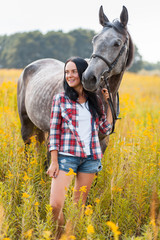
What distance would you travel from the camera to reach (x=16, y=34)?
38625mm

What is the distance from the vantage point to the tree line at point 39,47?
32219 mm

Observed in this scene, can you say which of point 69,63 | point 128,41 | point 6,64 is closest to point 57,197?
point 69,63

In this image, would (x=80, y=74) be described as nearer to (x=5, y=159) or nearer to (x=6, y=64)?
(x=5, y=159)

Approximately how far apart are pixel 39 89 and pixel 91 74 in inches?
64.1

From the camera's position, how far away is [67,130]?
197 centimetres

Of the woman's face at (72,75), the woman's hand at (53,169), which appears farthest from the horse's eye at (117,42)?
the woman's hand at (53,169)

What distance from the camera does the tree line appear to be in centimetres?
3222

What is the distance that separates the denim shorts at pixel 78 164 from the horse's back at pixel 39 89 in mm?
1189

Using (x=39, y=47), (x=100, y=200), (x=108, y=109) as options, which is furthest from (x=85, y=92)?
(x=39, y=47)

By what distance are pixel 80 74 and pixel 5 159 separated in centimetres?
150

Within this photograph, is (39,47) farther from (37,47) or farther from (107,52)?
(107,52)

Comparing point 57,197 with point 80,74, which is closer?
point 57,197

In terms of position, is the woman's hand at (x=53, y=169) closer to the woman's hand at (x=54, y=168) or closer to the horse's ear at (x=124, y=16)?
the woman's hand at (x=54, y=168)

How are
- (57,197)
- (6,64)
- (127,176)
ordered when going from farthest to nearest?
(6,64) < (127,176) < (57,197)
